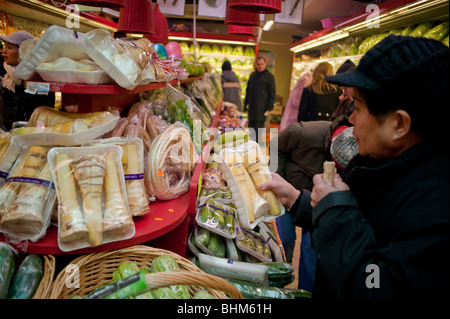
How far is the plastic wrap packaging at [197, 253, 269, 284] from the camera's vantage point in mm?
1731

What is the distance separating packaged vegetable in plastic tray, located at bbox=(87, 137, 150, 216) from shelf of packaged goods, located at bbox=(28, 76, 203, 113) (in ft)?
0.85

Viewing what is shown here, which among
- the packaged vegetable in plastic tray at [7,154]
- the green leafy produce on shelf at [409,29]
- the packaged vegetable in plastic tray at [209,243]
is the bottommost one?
the packaged vegetable in plastic tray at [209,243]

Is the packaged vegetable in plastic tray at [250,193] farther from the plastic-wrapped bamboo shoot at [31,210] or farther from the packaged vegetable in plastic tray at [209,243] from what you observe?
the plastic-wrapped bamboo shoot at [31,210]

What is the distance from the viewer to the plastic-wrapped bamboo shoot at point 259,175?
1899 millimetres

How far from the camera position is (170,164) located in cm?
195

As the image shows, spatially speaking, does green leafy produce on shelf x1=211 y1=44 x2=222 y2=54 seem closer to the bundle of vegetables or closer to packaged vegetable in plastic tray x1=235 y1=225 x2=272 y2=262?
packaged vegetable in plastic tray x1=235 y1=225 x2=272 y2=262

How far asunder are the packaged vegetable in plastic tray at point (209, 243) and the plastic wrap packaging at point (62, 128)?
2.50 ft

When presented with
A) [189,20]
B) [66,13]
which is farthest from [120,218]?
[189,20]

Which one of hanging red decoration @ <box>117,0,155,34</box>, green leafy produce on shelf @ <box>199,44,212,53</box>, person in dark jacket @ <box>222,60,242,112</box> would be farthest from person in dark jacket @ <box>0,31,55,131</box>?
green leafy produce on shelf @ <box>199,44,212,53</box>

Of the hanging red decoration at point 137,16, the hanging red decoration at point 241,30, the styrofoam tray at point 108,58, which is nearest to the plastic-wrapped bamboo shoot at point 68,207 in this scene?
the styrofoam tray at point 108,58

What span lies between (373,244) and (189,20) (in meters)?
12.6

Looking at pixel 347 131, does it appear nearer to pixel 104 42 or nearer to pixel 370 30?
pixel 104 42

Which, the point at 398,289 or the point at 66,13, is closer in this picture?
the point at 398,289

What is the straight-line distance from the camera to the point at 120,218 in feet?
4.74
